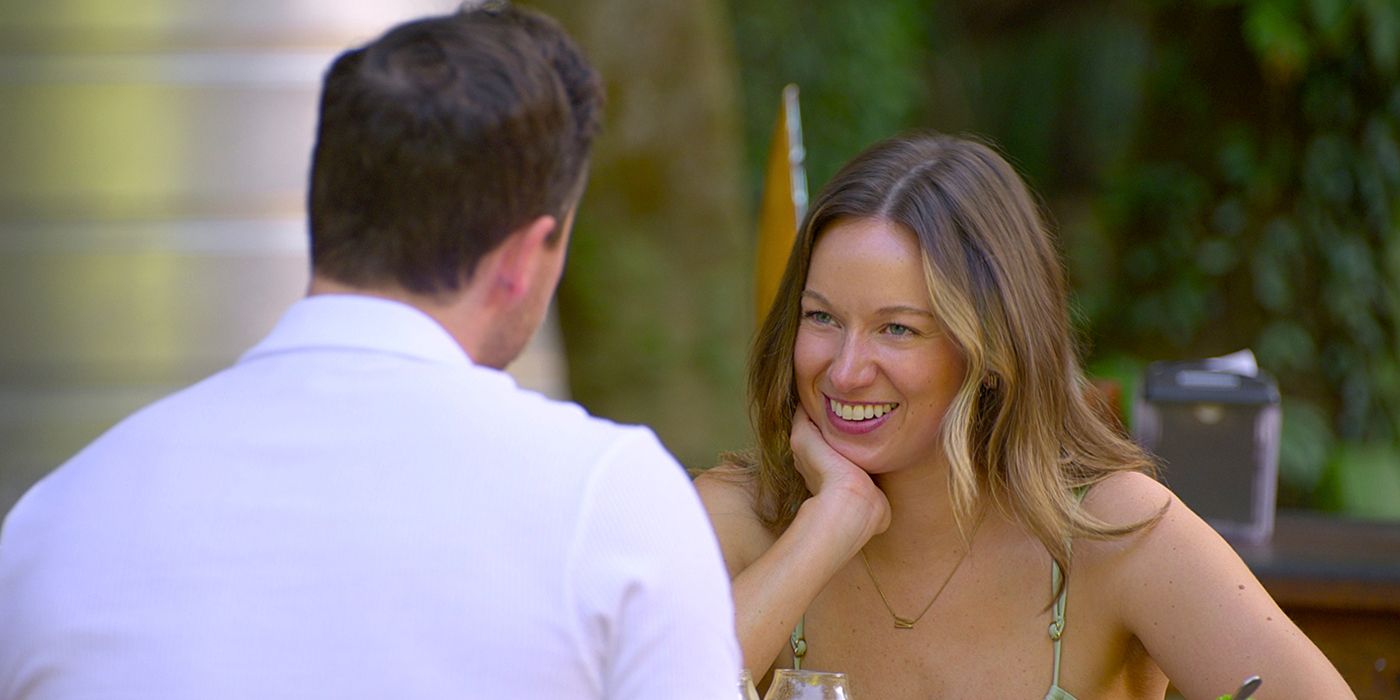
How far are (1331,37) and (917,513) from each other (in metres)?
5.47

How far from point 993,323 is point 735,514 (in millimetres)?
567

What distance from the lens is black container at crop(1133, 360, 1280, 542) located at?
3506 mm

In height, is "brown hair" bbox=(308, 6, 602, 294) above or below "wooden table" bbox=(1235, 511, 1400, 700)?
above

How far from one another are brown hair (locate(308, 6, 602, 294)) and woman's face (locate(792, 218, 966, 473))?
39.4 inches

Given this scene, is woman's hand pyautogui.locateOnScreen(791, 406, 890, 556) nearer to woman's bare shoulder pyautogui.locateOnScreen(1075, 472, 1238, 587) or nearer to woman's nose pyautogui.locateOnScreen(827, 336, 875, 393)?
woman's nose pyautogui.locateOnScreen(827, 336, 875, 393)

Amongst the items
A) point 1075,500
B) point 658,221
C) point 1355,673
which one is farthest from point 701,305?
point 1075,500

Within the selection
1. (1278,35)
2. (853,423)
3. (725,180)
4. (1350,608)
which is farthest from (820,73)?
(853,423)

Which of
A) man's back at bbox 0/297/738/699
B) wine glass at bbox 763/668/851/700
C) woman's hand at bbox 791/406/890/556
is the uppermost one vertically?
man's back at bbox 0/297/738/699

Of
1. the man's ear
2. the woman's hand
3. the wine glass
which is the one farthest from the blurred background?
the man's ear

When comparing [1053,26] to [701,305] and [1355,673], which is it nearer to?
[701,305]

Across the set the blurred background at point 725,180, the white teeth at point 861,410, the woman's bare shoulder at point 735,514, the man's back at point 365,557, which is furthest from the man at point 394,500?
the blurred background at point 725,180

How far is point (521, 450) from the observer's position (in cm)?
114

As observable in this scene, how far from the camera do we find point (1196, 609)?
2072 mm

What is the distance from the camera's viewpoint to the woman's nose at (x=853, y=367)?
216cm
